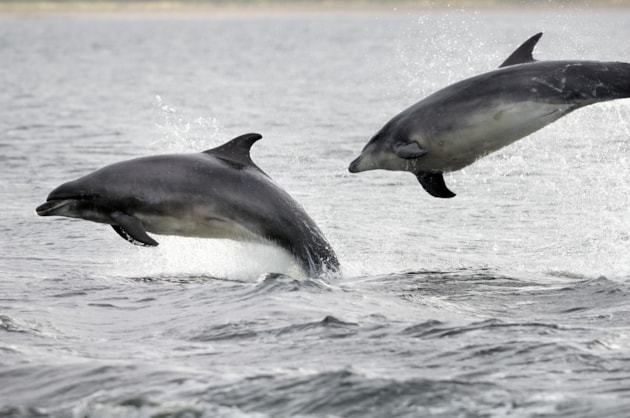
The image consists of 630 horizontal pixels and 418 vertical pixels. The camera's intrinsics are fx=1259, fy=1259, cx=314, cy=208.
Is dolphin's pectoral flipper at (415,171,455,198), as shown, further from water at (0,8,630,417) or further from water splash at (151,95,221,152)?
water splash at (151,95,221,152)

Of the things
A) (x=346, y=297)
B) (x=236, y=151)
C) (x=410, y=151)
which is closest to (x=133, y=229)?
(x=236, y=151)

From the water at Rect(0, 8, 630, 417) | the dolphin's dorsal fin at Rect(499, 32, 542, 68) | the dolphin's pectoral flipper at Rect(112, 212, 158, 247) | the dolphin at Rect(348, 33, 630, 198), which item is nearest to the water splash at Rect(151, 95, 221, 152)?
the water at Rect(0, 8, 630, 417)

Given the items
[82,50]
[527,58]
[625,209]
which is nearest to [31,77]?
Answer: [82,50]

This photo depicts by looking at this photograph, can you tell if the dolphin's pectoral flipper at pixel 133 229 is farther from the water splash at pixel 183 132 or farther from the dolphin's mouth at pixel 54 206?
the water splash at pixel 183 132

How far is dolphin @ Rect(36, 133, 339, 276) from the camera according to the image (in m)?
13.8

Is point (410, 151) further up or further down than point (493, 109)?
further down

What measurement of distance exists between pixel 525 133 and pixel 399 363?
380cm

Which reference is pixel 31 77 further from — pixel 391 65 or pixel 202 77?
pixel 391 65

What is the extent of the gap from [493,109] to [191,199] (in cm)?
344

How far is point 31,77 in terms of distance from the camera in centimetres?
5875

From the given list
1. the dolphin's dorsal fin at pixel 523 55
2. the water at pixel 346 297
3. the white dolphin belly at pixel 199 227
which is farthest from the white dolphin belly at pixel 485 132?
the white dolphin belly at pixel 199 227

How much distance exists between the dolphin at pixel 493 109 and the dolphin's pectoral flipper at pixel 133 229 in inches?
109

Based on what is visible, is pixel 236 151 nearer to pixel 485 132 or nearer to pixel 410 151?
pixel 410 151

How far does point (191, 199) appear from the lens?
45.4ft
